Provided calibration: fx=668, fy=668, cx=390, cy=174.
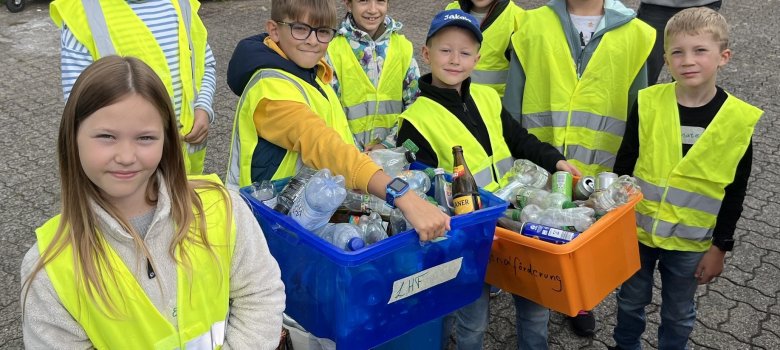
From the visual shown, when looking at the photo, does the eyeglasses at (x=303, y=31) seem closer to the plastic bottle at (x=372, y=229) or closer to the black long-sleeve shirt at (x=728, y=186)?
the plastic bottle at (x=372, y=229)

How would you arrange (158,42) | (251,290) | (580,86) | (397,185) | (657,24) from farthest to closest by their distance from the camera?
(657,24)
(580,86)
(158,42)
(397,185)
(251,290)

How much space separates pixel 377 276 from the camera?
205 centimetres

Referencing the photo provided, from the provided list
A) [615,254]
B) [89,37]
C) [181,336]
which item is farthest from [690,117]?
[89,37]

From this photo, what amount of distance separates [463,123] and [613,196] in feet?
2.26

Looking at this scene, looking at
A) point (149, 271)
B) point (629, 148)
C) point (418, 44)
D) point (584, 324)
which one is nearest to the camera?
point (149, 271)

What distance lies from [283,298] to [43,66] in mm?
7009

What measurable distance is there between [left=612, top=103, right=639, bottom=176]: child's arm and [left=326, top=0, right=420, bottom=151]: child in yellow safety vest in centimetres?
105

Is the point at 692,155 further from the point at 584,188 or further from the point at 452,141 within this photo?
the point at 452,141

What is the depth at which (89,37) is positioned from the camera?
9.15 feet

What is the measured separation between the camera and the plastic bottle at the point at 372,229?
85.5 inches

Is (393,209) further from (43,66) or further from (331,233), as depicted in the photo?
(43,66)

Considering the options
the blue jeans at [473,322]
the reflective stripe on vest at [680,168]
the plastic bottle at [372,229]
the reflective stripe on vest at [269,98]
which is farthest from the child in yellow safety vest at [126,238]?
the reflective stripe on vest at [680,168]

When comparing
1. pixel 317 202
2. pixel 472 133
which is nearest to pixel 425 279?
pixel 317 202

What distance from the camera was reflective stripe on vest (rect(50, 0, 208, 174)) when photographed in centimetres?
279
